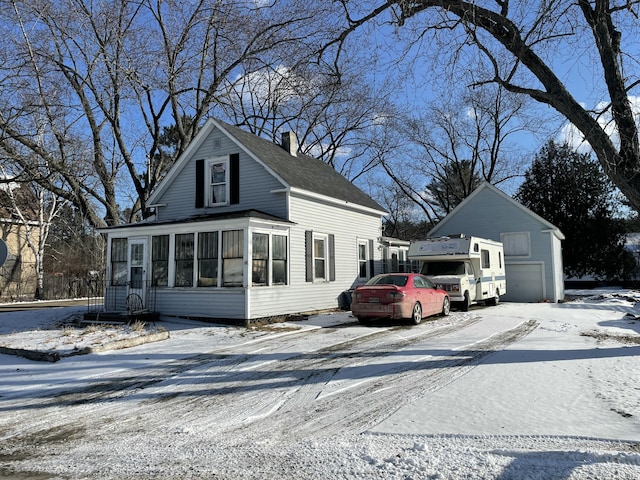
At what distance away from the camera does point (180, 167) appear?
61.1 ft

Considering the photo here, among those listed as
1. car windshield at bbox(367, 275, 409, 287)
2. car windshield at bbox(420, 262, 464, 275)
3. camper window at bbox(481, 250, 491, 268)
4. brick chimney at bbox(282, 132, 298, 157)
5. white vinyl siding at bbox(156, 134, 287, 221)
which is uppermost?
brick chimney at bbox(282, 132, 298, 157)

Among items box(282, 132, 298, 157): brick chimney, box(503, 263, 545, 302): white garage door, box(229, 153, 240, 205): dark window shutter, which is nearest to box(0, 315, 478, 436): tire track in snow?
box(229, 153, 240, 205): dark window shutter

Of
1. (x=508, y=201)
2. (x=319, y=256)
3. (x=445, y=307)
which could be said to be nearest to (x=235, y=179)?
(x=319, y=256)

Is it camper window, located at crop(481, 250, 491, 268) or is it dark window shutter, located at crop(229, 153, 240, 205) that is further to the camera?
camper window, located at crop(481, 250, 491, 268)

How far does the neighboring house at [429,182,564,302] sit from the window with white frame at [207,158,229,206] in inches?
603

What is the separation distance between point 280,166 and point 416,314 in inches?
300

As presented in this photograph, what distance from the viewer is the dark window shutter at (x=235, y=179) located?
17562 mm

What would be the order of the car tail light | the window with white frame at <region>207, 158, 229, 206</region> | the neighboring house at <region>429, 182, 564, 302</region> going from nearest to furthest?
the car tail light, the window with white frame at <region>207, 158, 229, 206</region>, the neighboring house at <region>429, 182, 564, 302</region>

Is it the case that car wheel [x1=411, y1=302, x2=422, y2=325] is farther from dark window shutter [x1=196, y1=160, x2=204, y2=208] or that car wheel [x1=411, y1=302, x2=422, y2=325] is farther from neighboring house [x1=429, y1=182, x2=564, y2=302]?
neighboring house [x1=429, y1=182, x2=564, y2=302]

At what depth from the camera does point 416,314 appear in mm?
14031

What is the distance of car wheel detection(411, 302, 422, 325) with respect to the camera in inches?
547

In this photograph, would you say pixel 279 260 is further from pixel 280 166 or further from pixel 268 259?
pixel 280 166

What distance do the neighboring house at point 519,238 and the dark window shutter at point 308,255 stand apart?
44.0 feet

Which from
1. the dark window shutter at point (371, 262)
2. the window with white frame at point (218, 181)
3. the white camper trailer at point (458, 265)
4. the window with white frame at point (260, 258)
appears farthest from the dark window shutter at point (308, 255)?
the dark window shutter at point (371, 262)
